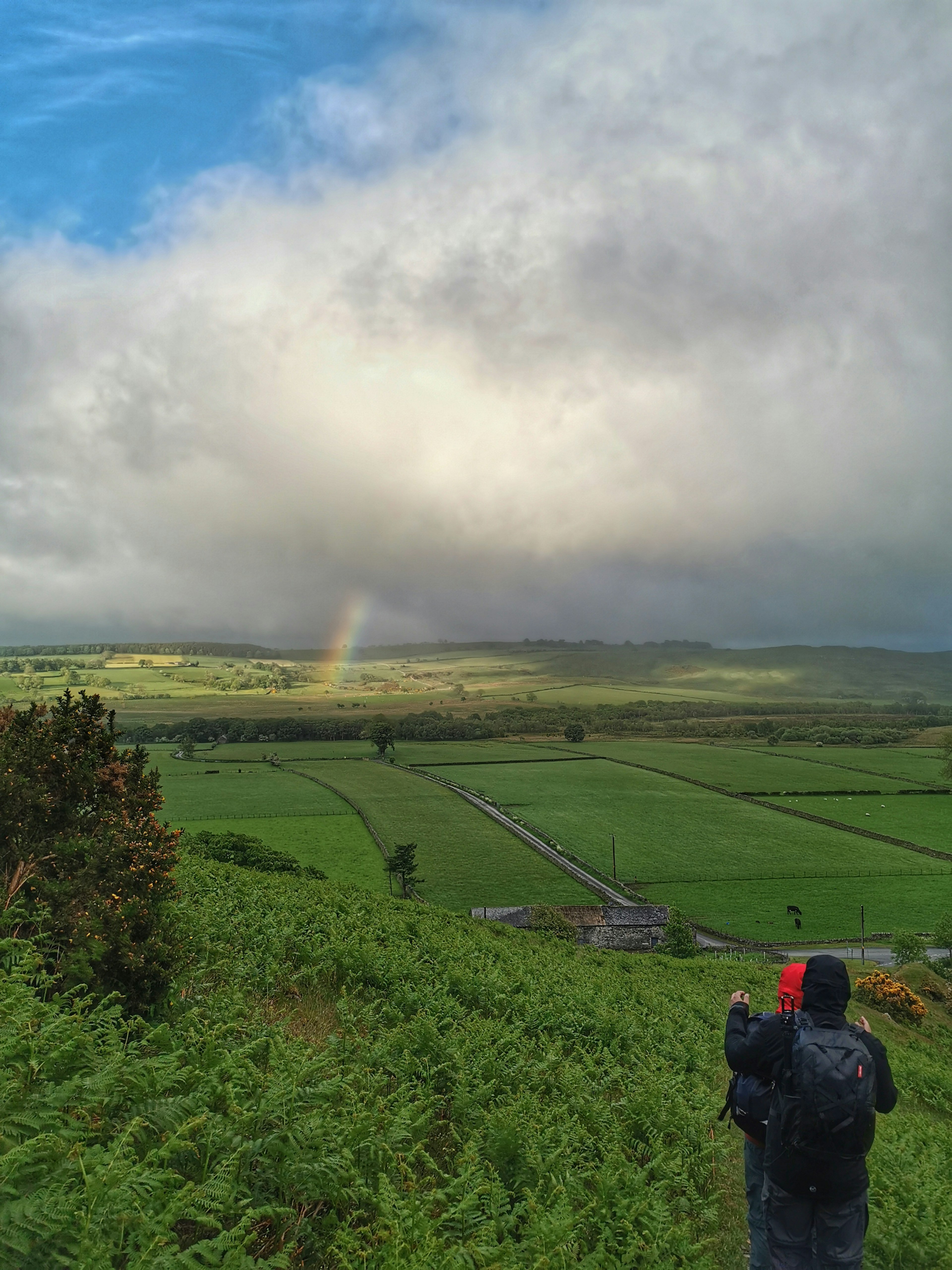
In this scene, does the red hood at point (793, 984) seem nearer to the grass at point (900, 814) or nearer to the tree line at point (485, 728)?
the grass at point (900, 814)

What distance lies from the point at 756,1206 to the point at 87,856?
31.0ft

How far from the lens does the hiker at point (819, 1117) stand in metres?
5.28

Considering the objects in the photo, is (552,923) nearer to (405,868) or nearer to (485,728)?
(405,868)

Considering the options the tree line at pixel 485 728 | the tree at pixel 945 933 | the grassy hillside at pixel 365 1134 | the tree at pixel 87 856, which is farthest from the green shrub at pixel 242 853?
the tree line at pixel 485 728

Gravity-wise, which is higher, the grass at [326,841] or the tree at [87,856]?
the tree at [87,856]

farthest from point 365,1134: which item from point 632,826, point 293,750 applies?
point 293,750

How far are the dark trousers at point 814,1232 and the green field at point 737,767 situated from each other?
334ft

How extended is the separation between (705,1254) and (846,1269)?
164 centimetres

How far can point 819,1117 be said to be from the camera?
527cm

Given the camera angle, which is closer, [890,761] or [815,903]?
[815,903]

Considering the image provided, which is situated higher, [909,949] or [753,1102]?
[753,1102]

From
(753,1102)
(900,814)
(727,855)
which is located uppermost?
(753,1102)

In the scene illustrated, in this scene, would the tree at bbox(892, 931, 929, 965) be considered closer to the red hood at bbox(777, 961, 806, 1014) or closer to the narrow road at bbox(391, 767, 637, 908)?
the narrow road at bbox(391, 767, 637, 908)

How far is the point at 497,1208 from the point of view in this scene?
6.15 m
